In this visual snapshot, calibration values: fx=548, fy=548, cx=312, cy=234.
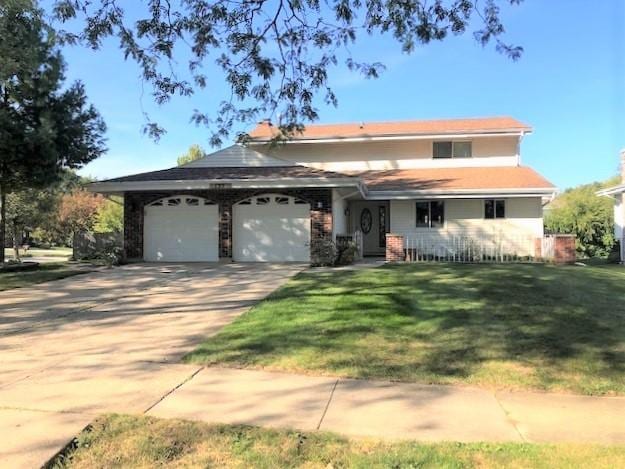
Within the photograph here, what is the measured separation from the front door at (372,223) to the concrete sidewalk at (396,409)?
17784 mm

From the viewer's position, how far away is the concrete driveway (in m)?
4.61

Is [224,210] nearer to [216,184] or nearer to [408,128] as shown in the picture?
[216,184]

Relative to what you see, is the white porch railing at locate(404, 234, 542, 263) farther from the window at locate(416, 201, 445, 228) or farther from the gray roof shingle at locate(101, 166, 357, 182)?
the gray roof shingle at locate(101, 166, 357, 182)

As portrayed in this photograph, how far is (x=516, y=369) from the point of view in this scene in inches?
241

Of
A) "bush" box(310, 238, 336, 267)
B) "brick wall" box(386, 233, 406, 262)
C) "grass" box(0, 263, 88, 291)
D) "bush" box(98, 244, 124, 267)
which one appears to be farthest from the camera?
"brick wall" box(386, 233, 406, 262)

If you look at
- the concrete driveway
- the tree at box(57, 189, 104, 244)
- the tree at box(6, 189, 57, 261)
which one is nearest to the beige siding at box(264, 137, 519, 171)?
the concrete driveway

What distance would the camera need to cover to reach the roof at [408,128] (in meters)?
23.2

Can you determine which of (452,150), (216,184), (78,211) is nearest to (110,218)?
(78,211)

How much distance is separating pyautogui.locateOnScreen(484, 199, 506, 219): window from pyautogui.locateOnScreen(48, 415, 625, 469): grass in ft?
59.1

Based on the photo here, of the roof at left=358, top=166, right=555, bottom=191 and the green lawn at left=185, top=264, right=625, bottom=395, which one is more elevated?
the roof at left=358, top=166, right=555, bottom=191

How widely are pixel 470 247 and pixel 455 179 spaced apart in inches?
114

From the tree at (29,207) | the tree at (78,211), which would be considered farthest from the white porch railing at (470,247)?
the tree at (78,211)

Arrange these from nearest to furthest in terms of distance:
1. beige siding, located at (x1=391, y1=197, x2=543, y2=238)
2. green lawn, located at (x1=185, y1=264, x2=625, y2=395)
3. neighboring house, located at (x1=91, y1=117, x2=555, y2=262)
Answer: green lawn, located at (x1=185, y1=264, x2=625, y2=395) → neighboring house, located at (x1=91, y1=117, x2=555, y2=262) → beige siding, located at (x1=391, y1=197, x2=543, y2=238)

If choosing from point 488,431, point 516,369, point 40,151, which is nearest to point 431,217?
point 40,151
